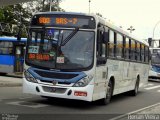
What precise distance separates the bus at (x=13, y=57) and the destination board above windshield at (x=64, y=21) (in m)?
15.4

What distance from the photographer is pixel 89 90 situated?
13273mm

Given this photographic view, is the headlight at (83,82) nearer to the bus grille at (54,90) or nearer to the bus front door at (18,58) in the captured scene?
the bus grille at (54,90)

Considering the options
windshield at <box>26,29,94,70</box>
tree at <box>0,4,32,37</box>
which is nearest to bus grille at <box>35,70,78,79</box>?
windshield at <box>26,29,94,70</box>

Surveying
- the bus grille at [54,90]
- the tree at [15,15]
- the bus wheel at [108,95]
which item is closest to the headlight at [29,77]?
the bus grille at [54,90]

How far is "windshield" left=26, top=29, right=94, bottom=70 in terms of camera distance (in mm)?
13422

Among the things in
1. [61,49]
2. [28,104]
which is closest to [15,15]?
[28,104]

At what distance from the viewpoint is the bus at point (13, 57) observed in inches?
1161

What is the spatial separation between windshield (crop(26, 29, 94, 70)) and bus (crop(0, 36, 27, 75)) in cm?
1551

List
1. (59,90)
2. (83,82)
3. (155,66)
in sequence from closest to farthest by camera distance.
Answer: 1. (83,82)
2. (59,90)
3. (155,66)

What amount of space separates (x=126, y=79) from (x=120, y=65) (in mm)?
1779

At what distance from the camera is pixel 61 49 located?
13.6 m

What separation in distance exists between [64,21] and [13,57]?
636 inches

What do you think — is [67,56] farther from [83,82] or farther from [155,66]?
[155,66]

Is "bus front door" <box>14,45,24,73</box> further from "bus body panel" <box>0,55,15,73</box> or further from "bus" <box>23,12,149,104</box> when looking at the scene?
"bus" <box>23,12,149,104</box>
